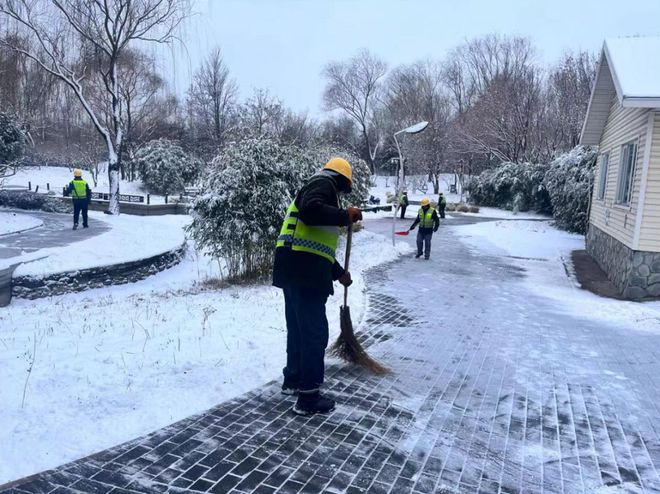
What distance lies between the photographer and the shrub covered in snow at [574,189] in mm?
20484

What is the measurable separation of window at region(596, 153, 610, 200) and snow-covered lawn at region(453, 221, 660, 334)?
1.91 meters

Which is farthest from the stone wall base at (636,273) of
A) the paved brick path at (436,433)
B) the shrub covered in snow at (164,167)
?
the shrub covered in snow at (164,167)

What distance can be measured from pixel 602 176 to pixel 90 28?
58.7ft

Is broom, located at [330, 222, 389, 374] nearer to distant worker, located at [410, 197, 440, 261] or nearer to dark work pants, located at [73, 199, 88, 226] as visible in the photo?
distant worker, located at [410, 197, 440, 261]

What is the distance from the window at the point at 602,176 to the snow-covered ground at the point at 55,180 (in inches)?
938

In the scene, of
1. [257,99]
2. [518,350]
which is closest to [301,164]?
[518,350]

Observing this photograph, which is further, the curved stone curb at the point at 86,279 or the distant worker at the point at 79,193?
the distant worker at the point at 79,193

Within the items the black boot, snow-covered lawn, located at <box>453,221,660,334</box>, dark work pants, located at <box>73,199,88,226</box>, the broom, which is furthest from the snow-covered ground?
the black boot

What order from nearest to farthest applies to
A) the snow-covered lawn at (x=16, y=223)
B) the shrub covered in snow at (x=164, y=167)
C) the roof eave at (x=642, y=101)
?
the roof eave at (x=642, y=101)
the snow-covered lawn at (x=16, y=223)
the shrub covered in snow at (x=164, y=167)

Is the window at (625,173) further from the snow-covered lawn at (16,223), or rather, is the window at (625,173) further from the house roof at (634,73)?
the snow-covered lawn at (16,223)

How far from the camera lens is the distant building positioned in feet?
27.0

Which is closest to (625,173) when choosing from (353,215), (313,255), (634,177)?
(634,177)

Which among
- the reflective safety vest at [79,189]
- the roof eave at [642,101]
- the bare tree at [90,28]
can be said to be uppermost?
the bare tree at [90,28]

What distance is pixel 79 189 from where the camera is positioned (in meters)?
14.4
